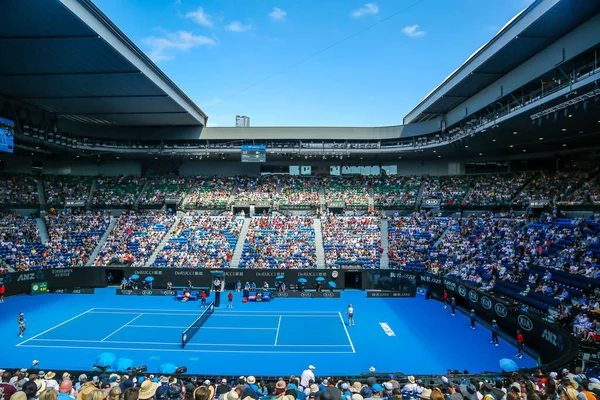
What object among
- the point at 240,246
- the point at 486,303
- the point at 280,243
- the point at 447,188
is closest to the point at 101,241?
the point at 240,246

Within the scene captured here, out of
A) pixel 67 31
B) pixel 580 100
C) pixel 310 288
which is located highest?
pixel 67 31

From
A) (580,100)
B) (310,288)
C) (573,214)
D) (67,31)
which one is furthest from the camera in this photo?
(310,288)

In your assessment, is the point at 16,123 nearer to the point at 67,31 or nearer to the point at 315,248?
the point at 67,31

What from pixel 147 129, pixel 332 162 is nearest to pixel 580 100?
pixel 332 162

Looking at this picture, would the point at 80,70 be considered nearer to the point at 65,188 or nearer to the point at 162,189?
the point at 162,189

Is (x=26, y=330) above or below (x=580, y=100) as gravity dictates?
below

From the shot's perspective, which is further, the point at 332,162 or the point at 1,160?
the point at 332,162
